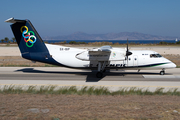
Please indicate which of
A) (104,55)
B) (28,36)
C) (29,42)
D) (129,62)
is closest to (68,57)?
(104,55)

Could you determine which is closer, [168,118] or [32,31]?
[168,118]

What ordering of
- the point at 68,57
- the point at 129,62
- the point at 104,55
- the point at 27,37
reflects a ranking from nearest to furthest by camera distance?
the point at 104,55 → the point at 129,62 → the point at 68,57 → the point at 27,37

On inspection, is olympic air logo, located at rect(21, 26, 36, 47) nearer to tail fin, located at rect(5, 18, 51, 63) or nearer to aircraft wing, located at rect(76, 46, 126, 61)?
tail fin, located at rect(5, 18, 51, 63)

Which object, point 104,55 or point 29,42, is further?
point 29,42

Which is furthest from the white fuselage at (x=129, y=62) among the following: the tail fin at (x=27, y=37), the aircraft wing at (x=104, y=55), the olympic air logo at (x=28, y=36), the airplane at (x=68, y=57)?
the olympic air logo at (x=28, y=36)

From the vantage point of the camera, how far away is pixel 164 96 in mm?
12938

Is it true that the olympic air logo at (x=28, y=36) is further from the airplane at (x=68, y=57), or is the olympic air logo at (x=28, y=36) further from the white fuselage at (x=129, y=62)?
the white fuselage at (x=129, y=62)

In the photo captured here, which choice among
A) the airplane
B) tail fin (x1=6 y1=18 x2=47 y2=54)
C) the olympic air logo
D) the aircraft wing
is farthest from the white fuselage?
the olympic air logo

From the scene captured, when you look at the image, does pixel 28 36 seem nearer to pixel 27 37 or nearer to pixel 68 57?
pixel 27 37

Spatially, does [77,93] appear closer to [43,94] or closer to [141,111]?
[43,94]

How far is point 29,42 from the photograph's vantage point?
21.0 meters

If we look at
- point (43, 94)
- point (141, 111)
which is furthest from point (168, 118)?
point (43, 94)

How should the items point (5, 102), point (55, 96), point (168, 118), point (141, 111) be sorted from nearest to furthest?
point (168, 118), point (141, 111), point (5, 102), point (55, 96)

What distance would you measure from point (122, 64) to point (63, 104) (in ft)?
36.7
